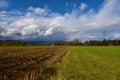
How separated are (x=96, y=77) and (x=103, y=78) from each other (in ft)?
1.95

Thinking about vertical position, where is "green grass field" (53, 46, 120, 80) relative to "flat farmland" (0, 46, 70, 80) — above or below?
below

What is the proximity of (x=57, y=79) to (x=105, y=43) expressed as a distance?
18869cm

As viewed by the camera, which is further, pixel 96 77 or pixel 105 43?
pixel 105 43

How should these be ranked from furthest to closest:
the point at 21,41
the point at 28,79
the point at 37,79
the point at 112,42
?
the point at 112,42
the point at 21,41
the point at 37,79
the point at 28,79

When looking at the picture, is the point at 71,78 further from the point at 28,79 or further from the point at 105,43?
the point at 105,43

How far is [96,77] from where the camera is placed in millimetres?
16281

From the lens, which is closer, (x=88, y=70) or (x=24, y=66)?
(x=88, y=70)

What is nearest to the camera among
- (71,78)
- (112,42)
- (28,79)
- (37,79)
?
Result: (28,79)

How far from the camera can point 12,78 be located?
14.9 meters

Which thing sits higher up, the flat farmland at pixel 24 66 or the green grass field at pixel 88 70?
the flat farmland at pixel 24 66

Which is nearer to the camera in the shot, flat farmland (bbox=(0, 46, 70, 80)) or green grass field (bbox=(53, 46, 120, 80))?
flat farmland (bbox=(0, 46, 70, 80))

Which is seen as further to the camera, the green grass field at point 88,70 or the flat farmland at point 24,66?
the green grass field at point 88,70

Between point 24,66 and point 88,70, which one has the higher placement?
point 24,66

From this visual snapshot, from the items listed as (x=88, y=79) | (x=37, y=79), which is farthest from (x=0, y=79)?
(x=88, y=79)
